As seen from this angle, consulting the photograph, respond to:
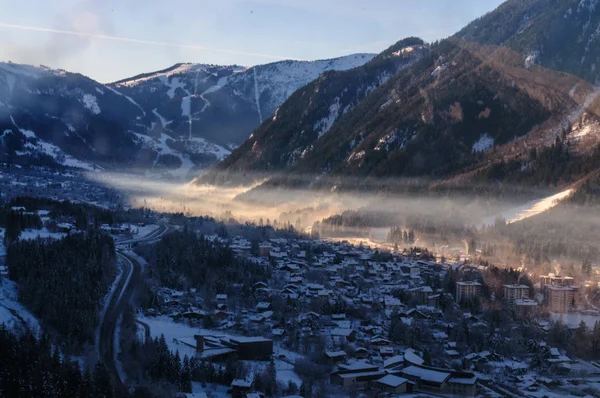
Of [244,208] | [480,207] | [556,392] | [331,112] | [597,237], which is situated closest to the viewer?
[556,392]

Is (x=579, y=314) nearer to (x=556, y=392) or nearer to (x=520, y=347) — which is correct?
(x=520, y=347)

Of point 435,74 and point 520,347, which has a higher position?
point 435,74

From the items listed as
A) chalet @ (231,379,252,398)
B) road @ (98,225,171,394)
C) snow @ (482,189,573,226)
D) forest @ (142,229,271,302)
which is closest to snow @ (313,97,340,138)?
snow @ (482,189,573,226)

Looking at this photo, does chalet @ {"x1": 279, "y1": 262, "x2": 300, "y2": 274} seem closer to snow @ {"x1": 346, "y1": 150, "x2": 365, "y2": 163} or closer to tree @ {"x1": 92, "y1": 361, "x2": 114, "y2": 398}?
tree @ {"x1": 92, "y1": 361, "x2": 114, "y2": 398}

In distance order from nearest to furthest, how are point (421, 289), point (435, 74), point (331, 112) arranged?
point (421, 289), point (435, 74), point (331, 112)

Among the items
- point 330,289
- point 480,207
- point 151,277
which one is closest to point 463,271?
point 330,289

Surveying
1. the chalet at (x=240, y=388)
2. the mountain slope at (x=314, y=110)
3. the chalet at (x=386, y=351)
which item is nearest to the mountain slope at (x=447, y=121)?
the mountain slope at (x=314, y=110)

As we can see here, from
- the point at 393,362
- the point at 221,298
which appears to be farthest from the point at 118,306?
the point at 393,362
